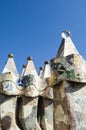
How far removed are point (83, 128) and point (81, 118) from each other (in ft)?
0.63

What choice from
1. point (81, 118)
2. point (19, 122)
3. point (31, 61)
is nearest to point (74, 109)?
point (81, 118)

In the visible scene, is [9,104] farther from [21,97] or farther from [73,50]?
[73,50]

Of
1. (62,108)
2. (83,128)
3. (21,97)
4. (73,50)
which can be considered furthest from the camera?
(21,97)

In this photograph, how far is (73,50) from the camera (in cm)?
662

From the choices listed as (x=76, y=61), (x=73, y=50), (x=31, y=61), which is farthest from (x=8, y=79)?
(x=76, y=61)

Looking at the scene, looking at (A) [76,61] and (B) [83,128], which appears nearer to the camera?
(B) [83,128]

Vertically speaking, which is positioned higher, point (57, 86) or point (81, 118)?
point (57, 86)

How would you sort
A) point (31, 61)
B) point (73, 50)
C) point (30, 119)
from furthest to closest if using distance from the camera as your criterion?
point (31, 61)
point (30, 119)
point (73, 50)

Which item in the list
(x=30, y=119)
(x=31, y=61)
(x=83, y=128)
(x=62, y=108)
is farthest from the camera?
(x=31, y=61)

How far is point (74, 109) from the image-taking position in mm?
5371

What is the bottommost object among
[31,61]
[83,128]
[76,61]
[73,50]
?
[83,128]

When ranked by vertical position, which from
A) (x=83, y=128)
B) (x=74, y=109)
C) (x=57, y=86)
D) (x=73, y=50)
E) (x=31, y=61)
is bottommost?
(x=83, y=128)

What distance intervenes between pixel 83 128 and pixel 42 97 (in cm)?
562

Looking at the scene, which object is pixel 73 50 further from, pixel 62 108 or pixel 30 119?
pixel 30 119
